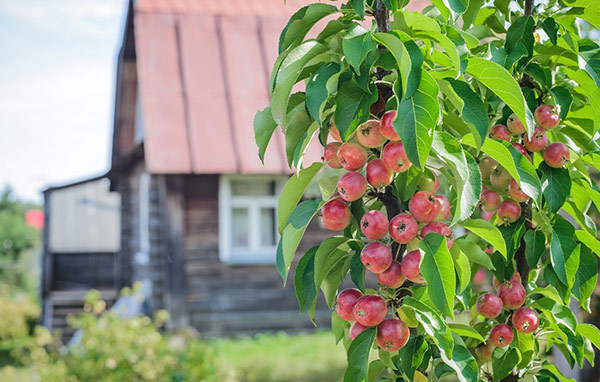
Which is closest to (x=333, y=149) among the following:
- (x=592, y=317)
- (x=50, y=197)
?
(x=592, y=317)

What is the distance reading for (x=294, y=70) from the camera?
4.46 feet

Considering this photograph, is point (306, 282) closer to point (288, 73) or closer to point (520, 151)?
point (288, 73)

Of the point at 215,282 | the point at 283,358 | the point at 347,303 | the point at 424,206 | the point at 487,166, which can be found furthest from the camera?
the point at 215,282

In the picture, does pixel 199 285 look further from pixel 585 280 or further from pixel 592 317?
pixel 585 280

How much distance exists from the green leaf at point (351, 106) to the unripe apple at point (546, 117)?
0.51 m

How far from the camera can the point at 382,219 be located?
1367mm

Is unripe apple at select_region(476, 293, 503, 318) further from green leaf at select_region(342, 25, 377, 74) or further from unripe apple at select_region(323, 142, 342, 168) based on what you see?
green leaf at select_region(342, 25, 377, 74)

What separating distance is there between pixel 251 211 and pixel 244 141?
119cm

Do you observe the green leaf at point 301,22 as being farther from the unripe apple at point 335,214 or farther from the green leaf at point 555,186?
the green leaf at point 555,186

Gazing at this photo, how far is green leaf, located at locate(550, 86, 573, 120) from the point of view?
157 cm

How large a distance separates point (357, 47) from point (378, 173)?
272mm

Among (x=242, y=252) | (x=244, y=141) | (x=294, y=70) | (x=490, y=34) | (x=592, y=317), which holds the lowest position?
(x=592, y=317)

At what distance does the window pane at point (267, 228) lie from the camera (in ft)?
32.7

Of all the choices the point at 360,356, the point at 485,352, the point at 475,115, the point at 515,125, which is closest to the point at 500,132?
the point at 515,125
